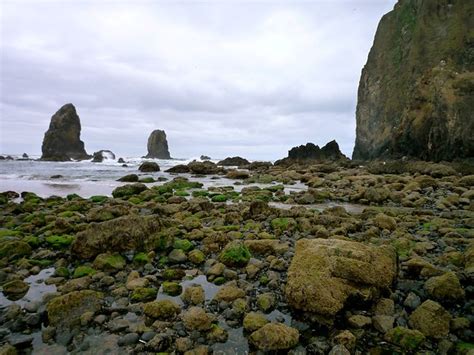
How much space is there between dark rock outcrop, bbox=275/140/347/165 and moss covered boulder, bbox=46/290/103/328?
4774cm

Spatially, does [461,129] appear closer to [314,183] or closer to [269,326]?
[314,183]

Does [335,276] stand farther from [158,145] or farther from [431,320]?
[158,145]

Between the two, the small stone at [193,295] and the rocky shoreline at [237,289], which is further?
the small stone at [193,295]

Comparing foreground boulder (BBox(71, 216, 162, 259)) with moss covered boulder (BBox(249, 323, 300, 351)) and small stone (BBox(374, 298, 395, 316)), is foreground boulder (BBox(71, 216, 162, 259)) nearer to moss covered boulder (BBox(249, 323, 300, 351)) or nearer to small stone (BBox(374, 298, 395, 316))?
moss covered boulder (BBox(249, 323, 300, 351))

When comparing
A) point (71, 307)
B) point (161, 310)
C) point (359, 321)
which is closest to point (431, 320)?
point (359, 321)

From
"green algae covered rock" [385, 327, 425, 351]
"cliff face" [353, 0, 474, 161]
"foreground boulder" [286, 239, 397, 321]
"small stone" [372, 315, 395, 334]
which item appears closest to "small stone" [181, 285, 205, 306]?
"foreground boulder" [286, 239, 397, 321]

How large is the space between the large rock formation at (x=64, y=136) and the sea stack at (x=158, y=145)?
74.7ft

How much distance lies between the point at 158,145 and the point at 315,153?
69.9 m

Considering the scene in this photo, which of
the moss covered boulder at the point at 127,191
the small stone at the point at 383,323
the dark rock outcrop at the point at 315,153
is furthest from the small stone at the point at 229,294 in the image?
the dark rock outcrop at the point at 315,153

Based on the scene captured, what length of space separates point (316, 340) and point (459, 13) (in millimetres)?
49450

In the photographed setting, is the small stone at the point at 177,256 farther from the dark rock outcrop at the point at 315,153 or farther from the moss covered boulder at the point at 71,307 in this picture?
the dark rock outcrop at the point at 315,153

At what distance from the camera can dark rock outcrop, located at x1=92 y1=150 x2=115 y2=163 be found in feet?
271

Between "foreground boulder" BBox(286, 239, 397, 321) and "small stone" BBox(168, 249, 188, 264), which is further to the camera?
"small stone" BBox(168, 249, 188, 264)

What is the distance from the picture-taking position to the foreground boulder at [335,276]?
469cm
